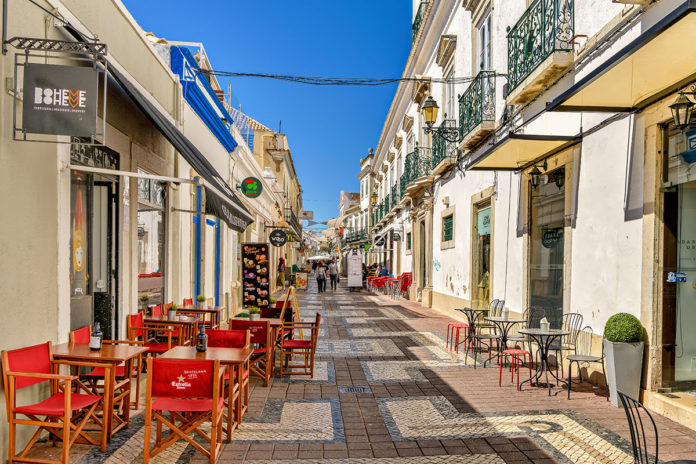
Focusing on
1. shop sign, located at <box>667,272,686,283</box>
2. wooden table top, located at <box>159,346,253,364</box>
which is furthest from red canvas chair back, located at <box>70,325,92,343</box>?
shop sign, located at <box>667,272,686,283</box>

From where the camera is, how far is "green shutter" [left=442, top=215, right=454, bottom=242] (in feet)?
49.2

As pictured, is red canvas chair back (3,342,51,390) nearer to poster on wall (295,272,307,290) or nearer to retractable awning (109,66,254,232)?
retractable awning (109,66,254,232)

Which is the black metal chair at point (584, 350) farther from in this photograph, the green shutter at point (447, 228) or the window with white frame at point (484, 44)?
the green shutter at point (447, 228)

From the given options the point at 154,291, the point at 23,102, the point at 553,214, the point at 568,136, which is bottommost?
the point at 154,291

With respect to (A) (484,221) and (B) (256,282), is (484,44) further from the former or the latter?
(B) (256,282)

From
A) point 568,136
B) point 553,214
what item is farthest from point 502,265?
point 568,136

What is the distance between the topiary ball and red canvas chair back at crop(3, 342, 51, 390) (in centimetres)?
554

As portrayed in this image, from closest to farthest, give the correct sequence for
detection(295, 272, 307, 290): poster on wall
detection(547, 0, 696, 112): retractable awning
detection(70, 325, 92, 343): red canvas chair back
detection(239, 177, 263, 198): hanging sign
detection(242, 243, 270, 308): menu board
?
detection(547, 0, 696, 112): retractable awning
detection(70, 325, 92, 343): red canvas chair back
detection(242, 243, 270, 308): menu board
detection(239, 177, 263, 198): hanging sign
detection(295, 272, 307, 290): poster on wall

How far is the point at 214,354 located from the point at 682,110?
514 cm

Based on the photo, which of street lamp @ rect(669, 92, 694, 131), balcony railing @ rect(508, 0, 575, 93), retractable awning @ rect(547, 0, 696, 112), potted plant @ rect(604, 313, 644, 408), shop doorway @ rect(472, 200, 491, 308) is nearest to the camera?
retractable awning @ rect(547, 0, 696, 112)

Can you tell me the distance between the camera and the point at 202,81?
36.3 ft

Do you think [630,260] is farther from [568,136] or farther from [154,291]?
[154,291]

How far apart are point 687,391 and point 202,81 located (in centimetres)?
1015

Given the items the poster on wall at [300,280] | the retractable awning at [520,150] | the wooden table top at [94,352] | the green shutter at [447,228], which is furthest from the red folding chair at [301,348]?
the poster on wall at [300,280]
